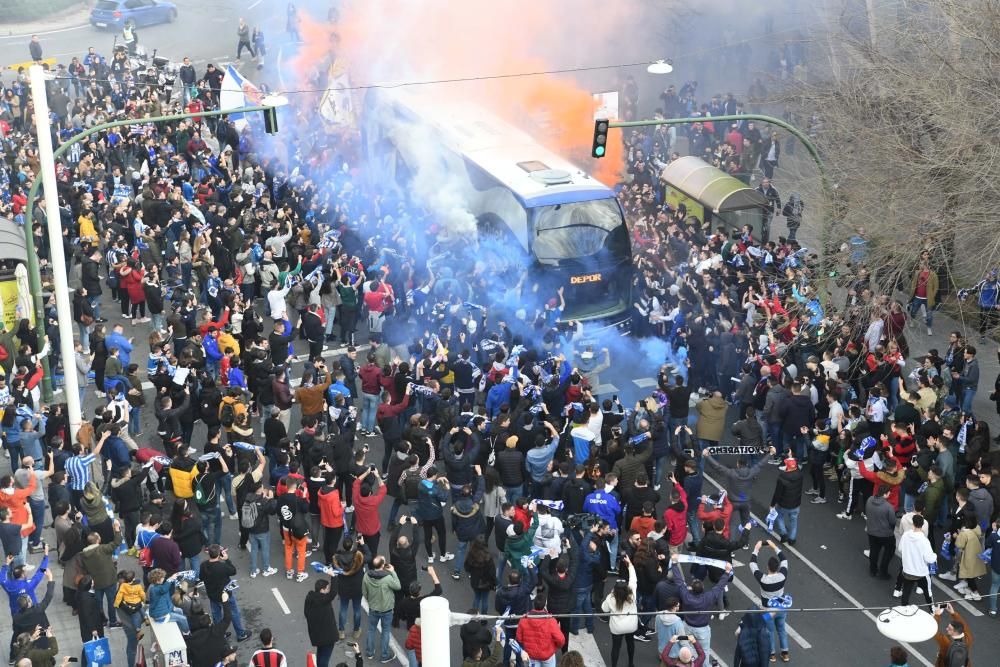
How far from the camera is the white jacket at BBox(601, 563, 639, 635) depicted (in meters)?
14.1

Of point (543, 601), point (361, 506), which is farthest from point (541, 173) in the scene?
point (543, 601)

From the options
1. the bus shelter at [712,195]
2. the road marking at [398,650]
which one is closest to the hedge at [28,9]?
the bus shelter at [712,195]

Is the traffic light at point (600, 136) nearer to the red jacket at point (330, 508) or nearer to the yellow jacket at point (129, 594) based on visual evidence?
the red jacket at point (330, 508)

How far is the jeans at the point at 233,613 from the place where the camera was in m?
15.1

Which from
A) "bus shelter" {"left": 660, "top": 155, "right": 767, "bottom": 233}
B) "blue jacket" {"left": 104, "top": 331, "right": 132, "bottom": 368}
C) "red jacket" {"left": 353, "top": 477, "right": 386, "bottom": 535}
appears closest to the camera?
"red jacket" {"left": 353, "top": 477, "right": 386, "bottom": 535}

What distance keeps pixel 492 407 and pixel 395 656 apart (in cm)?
463

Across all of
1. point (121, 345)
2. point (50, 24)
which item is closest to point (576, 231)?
point (121, 345)

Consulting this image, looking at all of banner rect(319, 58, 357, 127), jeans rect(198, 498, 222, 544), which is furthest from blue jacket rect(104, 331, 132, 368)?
banner rect(319, 58, 357, 127)

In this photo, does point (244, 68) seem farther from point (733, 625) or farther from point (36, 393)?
point (733, 625)

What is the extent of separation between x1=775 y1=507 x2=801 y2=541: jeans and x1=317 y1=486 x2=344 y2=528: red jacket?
17.3 feet

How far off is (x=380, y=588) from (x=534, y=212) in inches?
388

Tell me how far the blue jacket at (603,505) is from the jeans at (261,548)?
375 centimetres

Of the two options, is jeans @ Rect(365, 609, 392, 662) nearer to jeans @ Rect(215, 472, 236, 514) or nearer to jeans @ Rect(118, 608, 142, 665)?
jeans @ Rect(118, 608, 142, 665)

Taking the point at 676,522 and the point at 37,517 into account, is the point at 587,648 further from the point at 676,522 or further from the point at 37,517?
the point at 37,517
